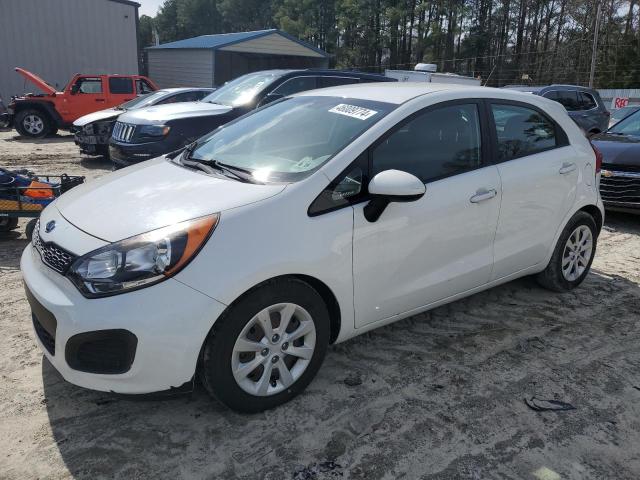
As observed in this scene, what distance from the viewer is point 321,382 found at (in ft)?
10.3

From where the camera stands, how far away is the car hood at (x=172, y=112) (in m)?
7.91

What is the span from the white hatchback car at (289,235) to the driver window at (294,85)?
4.41 meters

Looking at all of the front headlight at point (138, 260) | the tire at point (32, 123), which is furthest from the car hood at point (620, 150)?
the tire at point (32, 123)

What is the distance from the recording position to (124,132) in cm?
821

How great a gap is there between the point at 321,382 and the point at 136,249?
1313mm

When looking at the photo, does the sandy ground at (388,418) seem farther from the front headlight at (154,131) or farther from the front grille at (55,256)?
the front headlight at (154,131)

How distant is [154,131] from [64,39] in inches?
721

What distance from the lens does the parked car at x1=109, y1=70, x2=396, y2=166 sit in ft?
25.7

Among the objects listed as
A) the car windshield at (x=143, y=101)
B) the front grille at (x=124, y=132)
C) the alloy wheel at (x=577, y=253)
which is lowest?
the alloy wheel at (x=577, y=253)

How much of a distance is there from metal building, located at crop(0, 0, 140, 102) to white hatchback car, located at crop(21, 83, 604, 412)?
21.8 m

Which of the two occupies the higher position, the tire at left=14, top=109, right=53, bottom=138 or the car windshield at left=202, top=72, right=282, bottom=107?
the car windshield at left=202, top=72, right=282, bottom=107

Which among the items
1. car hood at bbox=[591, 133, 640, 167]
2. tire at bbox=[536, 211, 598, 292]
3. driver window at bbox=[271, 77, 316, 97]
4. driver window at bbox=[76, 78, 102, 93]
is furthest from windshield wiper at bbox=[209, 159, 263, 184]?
driver window at bbox=[76, 78, 102, 93]

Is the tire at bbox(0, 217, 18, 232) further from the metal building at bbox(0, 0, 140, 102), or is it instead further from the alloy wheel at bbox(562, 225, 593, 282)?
the metal building at bbox(0, 0, 140, 102)

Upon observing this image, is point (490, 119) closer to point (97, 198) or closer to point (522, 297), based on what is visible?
point (522, 297)
